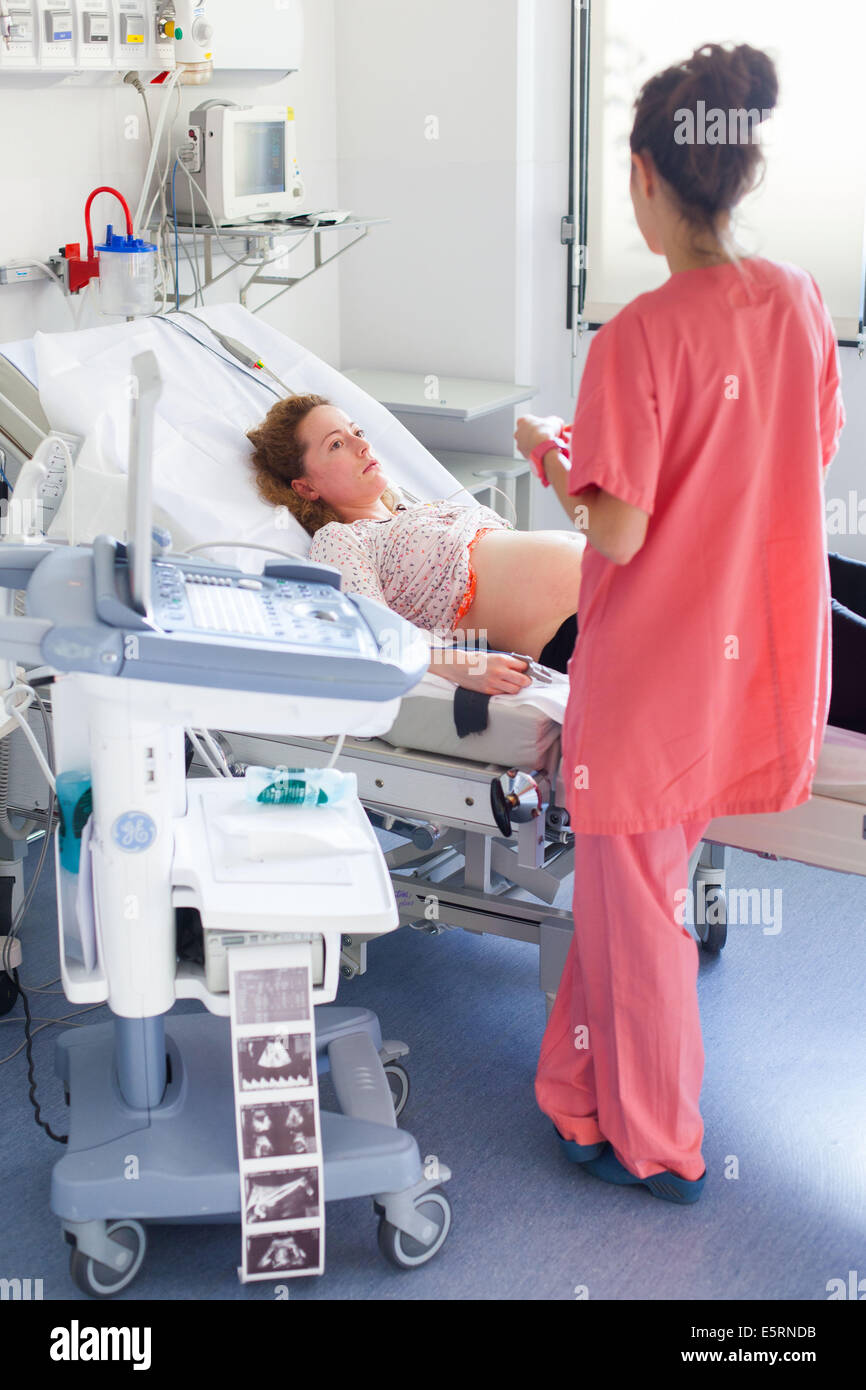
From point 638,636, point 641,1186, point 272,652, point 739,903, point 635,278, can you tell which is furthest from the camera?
point 635,278

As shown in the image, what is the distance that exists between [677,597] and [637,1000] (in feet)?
1.81

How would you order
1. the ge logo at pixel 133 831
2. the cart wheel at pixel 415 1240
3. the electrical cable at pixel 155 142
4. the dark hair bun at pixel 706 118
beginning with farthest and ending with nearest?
the electrical cable at pixel 155 142 < the cart wheel at pixel 415 1240 < the ge logo at pixel 133 831 < the dark hair bun at pixel 706 118

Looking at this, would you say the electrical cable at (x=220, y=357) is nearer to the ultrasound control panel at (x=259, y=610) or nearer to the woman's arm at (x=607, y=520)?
the ultrasound control panel at (x=259, y=610)

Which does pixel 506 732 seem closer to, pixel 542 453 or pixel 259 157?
pixel 542 453

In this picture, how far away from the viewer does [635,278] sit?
12.6ft

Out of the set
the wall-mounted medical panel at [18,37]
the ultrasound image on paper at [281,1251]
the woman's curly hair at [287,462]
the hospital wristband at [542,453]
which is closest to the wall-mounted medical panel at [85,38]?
the wall-mounted medical panel at [18,37]


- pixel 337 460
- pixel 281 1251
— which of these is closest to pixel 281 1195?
pixel 281 1251

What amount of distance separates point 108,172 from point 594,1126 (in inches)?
92.2

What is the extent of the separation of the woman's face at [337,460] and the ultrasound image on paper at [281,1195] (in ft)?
4.27

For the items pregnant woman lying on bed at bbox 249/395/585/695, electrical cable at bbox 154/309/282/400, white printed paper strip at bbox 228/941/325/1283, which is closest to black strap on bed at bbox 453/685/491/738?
pregnant woman lying on bed at bbox 249/395/585/695

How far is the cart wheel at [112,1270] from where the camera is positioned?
1.78 m

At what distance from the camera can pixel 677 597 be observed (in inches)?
67.8

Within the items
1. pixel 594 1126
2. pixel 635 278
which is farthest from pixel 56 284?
pixel 594 1126

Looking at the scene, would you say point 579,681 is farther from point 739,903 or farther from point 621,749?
point 739,903
